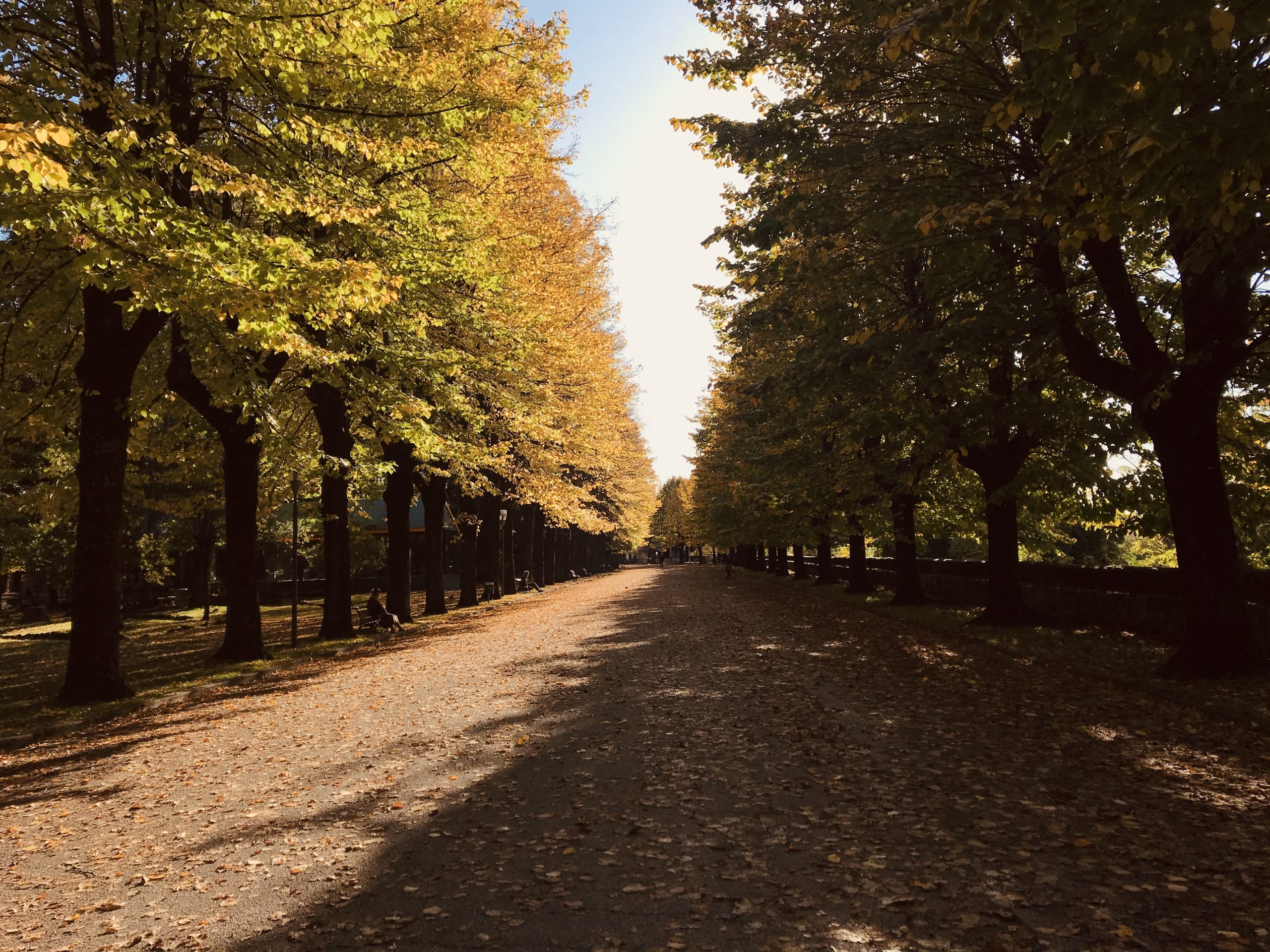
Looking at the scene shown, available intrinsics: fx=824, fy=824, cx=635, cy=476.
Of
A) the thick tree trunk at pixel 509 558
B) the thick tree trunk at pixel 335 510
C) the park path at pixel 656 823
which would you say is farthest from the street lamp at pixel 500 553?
the park path at pixel 656 823

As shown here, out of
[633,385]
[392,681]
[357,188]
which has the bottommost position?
[392,681]

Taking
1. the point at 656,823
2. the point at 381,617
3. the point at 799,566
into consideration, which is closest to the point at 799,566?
the point at 799,566

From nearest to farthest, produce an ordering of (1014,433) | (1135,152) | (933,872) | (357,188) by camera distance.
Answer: (933,872)
(1135,152)
(357,188)
(1014,433)

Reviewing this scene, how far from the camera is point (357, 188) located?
12383mm

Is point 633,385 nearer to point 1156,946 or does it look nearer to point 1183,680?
point 1183,680

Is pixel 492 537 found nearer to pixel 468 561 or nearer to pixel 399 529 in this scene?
pixel 468 561

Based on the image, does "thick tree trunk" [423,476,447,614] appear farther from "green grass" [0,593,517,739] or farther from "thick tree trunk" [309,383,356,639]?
"thick tree trunk" [309,383,356,639]

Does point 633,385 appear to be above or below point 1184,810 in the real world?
above

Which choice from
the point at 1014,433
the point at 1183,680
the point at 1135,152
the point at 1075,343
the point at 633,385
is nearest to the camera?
the point at 1135,152

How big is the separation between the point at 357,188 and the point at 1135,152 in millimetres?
10407

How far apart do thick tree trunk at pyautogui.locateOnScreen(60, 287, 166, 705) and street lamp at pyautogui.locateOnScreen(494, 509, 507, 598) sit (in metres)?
21.0

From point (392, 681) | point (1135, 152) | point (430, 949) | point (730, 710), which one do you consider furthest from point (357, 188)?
point (430, 949)

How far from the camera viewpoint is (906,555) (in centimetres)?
2339

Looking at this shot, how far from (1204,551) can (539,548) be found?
39782 millimetres
